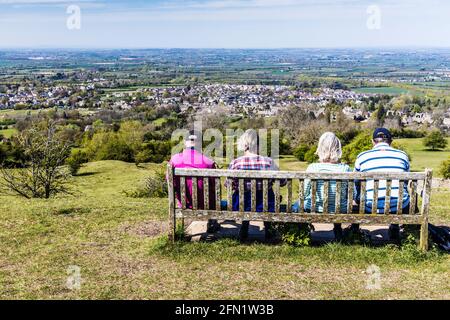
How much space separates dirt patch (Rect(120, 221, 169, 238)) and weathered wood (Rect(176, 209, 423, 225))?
1.27 m

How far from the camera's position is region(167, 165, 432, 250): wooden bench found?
598 cm

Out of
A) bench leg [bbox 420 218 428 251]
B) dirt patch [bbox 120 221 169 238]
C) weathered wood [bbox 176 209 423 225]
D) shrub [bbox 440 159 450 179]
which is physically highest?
weathered wood [bbox 176 209 423 225]

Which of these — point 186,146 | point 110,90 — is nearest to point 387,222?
point 186,146

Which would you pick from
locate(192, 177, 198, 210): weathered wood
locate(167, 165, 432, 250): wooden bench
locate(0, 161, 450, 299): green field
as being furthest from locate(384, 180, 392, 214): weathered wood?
locate(192, 177, 198, 210): weathered wood

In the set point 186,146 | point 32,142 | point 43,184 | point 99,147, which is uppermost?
point 186,146

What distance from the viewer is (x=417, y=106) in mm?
118625

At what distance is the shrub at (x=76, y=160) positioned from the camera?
46.6m

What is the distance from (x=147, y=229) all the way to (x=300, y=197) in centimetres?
296

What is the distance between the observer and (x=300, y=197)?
621 cm

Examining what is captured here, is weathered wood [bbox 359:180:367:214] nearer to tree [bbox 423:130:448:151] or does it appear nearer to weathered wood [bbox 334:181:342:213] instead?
weathered wood [bbox 334:181:342:213]

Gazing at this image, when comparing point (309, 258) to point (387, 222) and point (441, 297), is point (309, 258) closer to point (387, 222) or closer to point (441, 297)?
point (387, 222)

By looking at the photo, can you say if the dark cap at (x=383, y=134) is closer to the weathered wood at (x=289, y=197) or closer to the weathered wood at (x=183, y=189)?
the weathered wood at (x=289, y=197)

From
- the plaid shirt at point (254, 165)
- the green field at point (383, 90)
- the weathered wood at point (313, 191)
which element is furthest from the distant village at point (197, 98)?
the weathered wood at point (313, 191)

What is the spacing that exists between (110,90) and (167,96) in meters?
28.5
